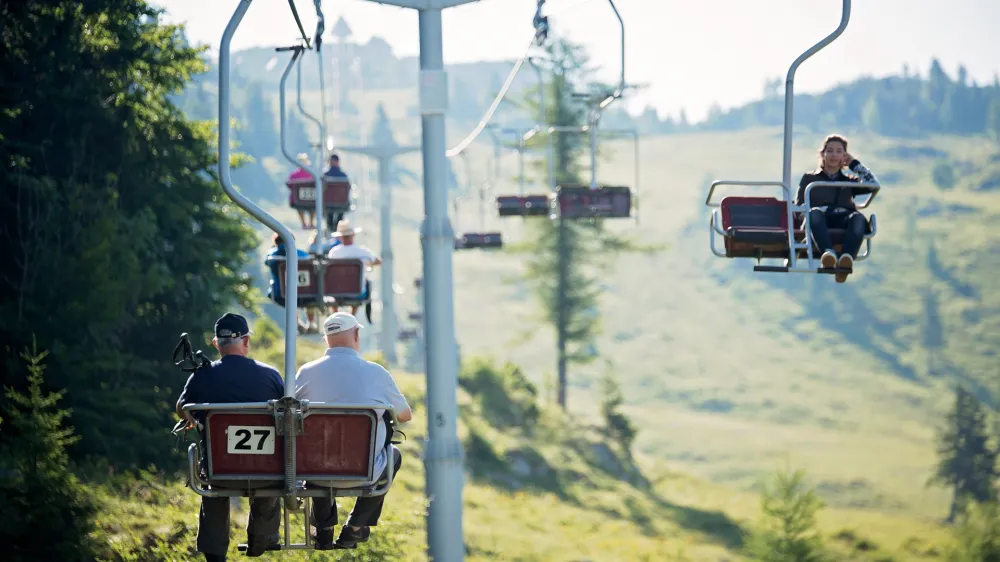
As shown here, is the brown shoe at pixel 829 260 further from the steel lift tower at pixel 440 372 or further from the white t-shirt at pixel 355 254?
the white t-shirt at pixel 355 254

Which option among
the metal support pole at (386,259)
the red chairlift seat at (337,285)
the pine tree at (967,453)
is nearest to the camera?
the red chairlift seat at (337,285)

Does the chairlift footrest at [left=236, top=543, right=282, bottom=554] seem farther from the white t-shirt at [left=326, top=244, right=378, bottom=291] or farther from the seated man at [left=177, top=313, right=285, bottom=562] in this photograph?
the white t-shirt at [left=326, top=244, right=378, bottom=291]

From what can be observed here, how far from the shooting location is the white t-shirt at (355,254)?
53.5ft

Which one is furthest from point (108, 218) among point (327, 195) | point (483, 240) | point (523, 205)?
point (483, 240)

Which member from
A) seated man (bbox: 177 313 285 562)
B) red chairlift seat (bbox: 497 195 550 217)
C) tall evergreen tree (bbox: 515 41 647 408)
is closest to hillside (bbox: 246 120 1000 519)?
tall evergreen tree (bbox: 515 41 647 408)

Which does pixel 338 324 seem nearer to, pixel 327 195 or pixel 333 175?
pixel 327 195

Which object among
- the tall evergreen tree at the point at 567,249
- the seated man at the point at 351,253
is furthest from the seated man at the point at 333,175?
the tall evergreen tree at the point at 567,249

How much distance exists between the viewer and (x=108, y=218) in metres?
22.6

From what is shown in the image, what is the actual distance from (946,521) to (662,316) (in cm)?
10220

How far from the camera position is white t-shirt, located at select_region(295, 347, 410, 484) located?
29.2ft

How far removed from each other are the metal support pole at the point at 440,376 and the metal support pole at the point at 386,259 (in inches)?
749

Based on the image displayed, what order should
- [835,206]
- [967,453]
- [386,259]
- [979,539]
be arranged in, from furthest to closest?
[967,453]
[979,539]
[386,259]
[835,206]

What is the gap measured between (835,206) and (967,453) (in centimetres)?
6389

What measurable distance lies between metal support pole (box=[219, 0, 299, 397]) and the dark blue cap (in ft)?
2.38
